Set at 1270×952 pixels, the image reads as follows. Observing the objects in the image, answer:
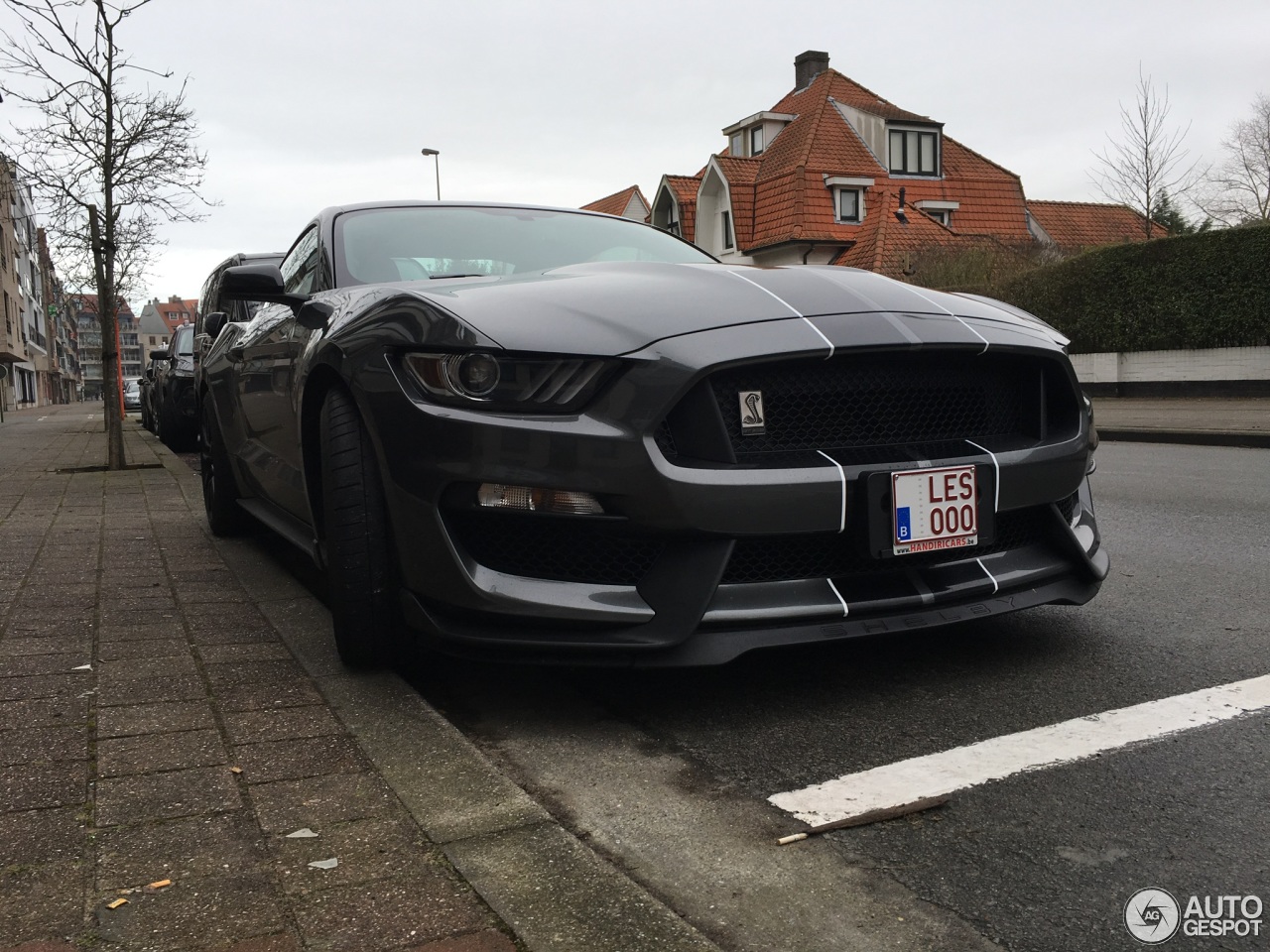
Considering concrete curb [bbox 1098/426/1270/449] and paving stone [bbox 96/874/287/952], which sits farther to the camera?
concrete curb [bbox 1098/426/1270/449]

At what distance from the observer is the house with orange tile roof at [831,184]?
36.0 meters

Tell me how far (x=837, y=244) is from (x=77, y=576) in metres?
32.4

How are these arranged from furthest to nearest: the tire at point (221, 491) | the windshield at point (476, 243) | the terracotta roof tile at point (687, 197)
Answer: the terracotta roof tile at point (687, 197)
the tire at point (221, 491)
the windshield at point (476, 243)

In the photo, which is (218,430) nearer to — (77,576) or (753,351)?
(77,576)

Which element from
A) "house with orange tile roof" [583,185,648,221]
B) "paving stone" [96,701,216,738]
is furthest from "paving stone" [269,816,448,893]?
"house with orange tile roof" [583,185,648,221]

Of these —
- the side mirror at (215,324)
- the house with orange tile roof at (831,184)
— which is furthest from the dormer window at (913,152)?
the side mirror at (215,324)

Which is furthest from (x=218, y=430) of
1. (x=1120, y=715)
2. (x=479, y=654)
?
(x=1120, y=715)

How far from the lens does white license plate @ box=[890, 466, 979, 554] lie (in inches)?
107

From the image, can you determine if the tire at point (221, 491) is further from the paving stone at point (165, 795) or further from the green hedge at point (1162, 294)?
the green hedge at point (1162, 294)

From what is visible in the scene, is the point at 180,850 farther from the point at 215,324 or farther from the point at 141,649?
the point at 215,324

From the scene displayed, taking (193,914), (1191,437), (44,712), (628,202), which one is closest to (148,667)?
(44,712)

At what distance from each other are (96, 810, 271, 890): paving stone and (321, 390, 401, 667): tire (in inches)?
35.4

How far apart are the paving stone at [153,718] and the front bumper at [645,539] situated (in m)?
0.56

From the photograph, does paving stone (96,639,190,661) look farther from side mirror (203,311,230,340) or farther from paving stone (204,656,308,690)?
side mirror (203,311,230,340)
